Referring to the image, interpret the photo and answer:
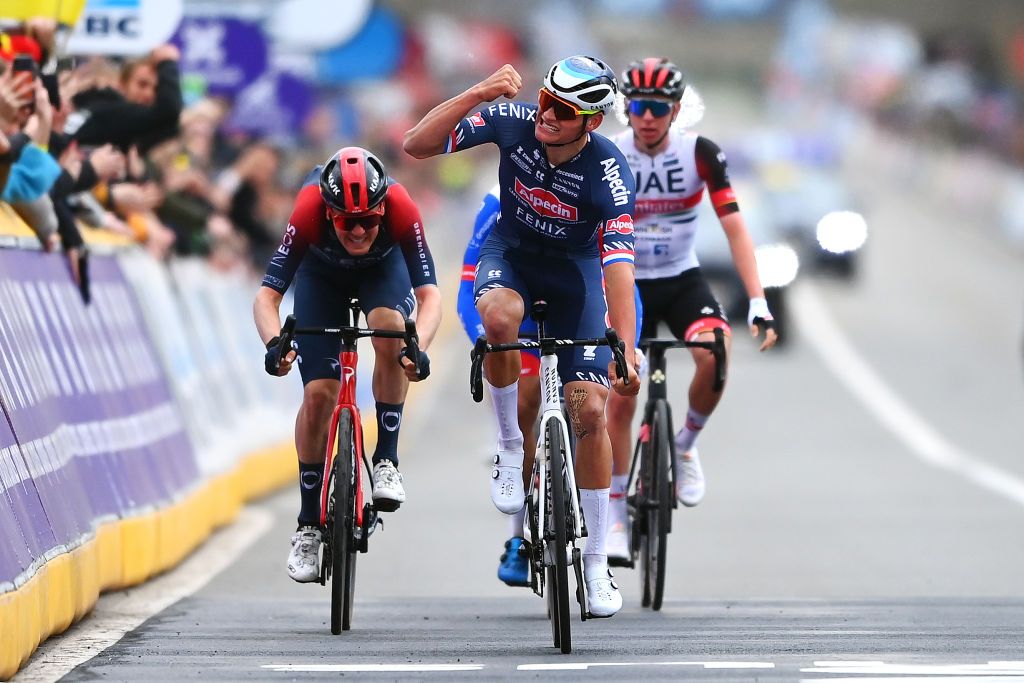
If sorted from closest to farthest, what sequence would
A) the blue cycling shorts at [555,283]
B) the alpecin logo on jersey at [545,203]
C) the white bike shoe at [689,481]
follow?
the alpecin logo on jersey at [545,203] < the blue cycling shorts at [555,283] < the white bike shoe at [689,481]

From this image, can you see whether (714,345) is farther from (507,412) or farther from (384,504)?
(384,504)

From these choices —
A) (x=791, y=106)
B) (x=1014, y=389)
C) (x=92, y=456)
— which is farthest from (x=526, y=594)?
(x=791, y=106)

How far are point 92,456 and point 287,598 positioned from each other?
1298 millimetres

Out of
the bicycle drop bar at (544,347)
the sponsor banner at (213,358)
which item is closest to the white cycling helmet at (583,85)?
the bicycle drop bar at (544,347)

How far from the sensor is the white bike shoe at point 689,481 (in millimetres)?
11148

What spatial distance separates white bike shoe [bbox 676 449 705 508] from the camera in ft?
36.6

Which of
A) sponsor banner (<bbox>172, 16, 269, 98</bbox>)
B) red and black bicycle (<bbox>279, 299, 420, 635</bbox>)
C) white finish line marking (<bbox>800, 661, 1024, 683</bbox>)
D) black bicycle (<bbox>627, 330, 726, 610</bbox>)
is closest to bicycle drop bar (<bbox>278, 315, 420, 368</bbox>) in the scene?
red and black bicycle (<bbox>279, 299, 420, 635</bbox>)

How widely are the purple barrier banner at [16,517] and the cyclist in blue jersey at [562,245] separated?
1948 millimetres

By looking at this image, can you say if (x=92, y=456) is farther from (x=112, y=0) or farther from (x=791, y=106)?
(x=791, y=106)

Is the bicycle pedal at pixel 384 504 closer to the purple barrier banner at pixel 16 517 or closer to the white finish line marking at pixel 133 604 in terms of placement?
the white finish line marking at pixel 133 604

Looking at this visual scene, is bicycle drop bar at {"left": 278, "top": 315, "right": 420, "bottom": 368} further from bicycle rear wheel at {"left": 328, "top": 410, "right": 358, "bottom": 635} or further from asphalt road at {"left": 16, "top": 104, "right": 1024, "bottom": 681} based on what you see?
asphalt road at {"left": 16, "top": 104, "right": 1024, "bottom": 681}

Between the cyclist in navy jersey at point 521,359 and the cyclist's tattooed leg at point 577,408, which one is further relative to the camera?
the cyclist in navy jersey at point 521,359

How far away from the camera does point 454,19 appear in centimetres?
8244

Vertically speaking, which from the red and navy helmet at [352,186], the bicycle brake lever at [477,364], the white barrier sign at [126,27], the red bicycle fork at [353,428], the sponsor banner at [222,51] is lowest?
the red bicycle fork at [353,428]
